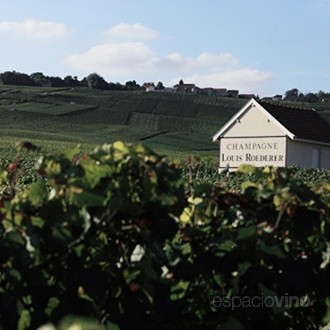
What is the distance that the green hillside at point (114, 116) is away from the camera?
251 feet

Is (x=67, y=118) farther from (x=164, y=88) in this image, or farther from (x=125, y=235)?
Result: (x=125, y=235)

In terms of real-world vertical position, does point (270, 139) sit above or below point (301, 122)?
below

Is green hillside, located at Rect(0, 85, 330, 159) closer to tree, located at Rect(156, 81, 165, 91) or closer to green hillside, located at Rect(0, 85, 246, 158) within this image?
green hillside, located at Rect(0, 85, 246, 158)

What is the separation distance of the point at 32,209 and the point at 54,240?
0.13 m

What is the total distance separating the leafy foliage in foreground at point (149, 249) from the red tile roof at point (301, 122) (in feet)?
137

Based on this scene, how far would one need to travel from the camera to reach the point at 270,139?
4384cm

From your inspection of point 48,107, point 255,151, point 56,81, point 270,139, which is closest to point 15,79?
point 56,81

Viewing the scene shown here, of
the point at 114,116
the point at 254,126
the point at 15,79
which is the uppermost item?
the point at 15,79

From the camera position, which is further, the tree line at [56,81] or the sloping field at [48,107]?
the tree line at [56,81]

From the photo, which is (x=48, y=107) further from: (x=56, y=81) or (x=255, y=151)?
(x=255, y=151)

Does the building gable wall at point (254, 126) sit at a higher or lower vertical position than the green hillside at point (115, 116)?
higher

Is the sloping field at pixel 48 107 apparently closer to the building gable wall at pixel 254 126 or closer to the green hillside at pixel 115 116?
the green hillside at pixel 115 116

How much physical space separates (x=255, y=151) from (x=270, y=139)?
1.00 m

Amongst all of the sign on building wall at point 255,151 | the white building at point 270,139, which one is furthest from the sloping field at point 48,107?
the sign on building wall at point 255,151
